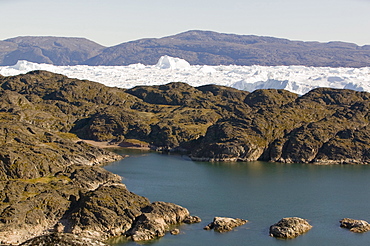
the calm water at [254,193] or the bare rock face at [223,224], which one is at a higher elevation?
the bare rock face at [223,224]

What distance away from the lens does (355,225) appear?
268 feet

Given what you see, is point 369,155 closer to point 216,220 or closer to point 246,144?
point 246,144

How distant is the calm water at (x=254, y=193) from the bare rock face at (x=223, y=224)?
1.06 meters

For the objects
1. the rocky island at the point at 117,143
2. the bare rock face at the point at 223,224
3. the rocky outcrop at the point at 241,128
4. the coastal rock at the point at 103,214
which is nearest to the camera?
the coastal rock at the point at 103,214

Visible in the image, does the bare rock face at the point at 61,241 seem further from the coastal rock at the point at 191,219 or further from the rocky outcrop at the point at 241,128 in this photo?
the rocky outcrop at the point at 241,128

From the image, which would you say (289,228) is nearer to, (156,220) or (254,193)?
(156,220)

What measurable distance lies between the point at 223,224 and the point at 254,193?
25.9 metres

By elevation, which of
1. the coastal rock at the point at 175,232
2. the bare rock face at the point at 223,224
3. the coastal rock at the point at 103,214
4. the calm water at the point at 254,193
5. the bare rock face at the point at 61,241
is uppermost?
the bare rock face at the point at 61,241

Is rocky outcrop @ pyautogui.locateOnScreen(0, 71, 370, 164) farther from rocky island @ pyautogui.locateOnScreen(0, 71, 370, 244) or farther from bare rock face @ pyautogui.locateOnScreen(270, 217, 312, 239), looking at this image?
bare rock face @ pyautogui.locateOnScreen(270, 217, 312, 239)

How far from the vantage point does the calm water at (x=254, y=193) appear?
255 feet

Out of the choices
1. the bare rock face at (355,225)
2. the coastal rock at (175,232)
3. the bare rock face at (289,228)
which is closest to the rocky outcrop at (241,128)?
the coastal rock at (175,232)

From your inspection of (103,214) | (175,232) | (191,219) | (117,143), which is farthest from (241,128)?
(103,214)

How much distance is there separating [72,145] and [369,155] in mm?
67760

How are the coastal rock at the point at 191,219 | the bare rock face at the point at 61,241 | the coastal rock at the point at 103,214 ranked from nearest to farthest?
the bare rock face at the point at 61,241 < the coastal rock at the point at 103,214 < the coastal rock at the point at 191,219
